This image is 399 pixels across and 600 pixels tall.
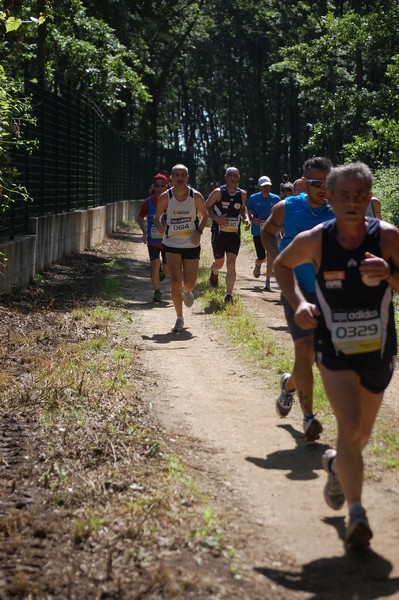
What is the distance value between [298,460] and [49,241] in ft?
39.2

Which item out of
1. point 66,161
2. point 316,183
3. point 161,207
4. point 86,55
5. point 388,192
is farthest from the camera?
point 388,192

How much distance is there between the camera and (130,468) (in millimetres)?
6375

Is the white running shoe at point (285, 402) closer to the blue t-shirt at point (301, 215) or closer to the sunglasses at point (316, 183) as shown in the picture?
the blue t-shirt at point (301, 215)

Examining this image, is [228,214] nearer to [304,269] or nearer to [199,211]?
[199,211]

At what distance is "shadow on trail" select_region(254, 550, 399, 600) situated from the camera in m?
4.56

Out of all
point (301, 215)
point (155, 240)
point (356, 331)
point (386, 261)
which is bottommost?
point (155, 240)

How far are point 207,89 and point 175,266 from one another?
212 ft

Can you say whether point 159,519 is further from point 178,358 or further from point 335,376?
point 178,358

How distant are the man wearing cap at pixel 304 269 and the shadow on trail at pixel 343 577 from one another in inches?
79.0

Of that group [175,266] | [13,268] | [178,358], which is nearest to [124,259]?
[13,268]

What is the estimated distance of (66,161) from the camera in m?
20.9

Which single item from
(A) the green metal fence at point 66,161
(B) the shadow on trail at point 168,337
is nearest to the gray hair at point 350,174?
(B) the shadow on trail at point 168,337

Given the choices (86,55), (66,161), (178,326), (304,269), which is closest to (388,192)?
(86,55)

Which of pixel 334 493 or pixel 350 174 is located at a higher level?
pixel 350 174
